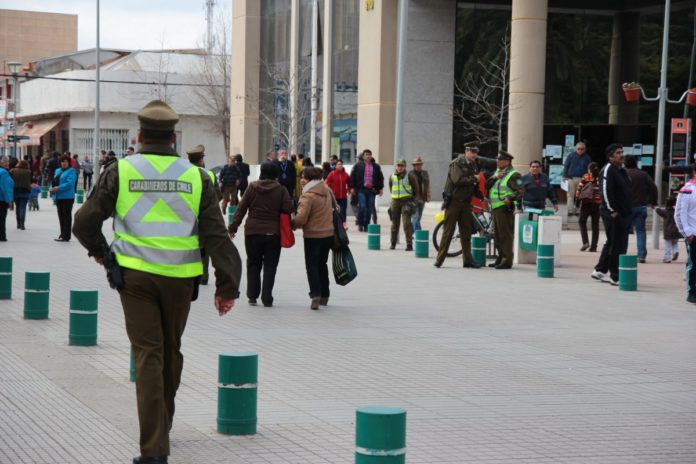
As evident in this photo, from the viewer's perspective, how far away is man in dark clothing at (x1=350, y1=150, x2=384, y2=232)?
27.8 meters

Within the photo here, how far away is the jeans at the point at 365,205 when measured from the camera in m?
28.4

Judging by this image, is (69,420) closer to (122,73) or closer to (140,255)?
(140,255)

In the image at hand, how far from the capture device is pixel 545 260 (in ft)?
60.8

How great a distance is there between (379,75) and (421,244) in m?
16.2

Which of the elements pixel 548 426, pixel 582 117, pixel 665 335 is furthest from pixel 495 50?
pixel 548 426

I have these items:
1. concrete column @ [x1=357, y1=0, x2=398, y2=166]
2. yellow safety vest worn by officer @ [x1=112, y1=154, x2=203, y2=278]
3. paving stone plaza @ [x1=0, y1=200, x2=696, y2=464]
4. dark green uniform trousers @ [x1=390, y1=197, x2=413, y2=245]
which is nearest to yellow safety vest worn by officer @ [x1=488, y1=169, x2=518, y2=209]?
paving stone plaza @ [x1=0, y1=200, x2=696, y2=464]

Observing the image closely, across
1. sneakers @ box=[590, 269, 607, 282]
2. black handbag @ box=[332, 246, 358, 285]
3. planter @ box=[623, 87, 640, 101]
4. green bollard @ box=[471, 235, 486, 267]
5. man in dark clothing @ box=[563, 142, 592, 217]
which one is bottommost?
sneakers @ box=[590, 269, 607, 282]

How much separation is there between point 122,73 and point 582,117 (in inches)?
1417

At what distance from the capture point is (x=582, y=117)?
130 ft

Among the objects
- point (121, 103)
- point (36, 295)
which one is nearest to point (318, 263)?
point (36, 295)

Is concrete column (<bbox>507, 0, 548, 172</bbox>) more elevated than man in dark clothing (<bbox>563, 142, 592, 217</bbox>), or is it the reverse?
concrete column (<bbox>507, 0, 548, 172</bbox>)

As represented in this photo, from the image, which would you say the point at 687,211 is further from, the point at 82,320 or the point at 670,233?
the point at 82,320

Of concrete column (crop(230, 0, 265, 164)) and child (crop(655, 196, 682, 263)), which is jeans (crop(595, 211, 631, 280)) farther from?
concrete column (crop(230, 0, 265, 164))

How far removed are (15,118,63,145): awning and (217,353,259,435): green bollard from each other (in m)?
63.7
